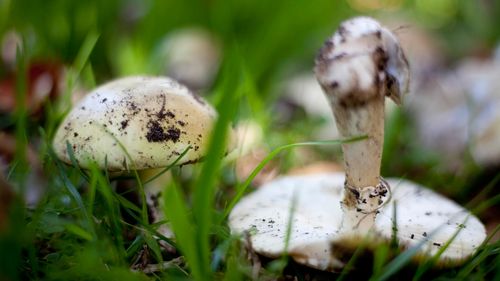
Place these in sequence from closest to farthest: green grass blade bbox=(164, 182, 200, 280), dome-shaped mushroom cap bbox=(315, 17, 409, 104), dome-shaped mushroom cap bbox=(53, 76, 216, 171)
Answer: green grass blade bbox=(164, 182, 200, 280), dome-shaped mushroom cap bbox=(315, 17, 409, 104), dome-shaped mushroom cap bbox=(53, 76, 216, 171)

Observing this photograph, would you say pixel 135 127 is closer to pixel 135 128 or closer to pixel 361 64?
pixel 135 128

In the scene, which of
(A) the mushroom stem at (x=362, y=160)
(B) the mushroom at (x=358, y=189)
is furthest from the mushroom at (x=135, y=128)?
(A) the mushroom stem at (x=362, y=160)

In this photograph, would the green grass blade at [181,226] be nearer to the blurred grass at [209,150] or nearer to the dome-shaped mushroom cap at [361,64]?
the blurred grass at [209,150]

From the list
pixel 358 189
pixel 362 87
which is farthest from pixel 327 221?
pixel 362 87

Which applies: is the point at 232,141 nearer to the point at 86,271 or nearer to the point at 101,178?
the point at 101,178

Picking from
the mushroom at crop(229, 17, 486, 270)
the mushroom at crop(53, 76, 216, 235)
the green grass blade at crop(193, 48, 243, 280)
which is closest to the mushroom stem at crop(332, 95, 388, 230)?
the mushroom at crop(229, 17, 486, 270)

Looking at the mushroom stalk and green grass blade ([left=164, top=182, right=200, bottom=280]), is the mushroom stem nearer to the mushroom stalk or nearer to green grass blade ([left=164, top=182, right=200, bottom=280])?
the mushroom stalk
